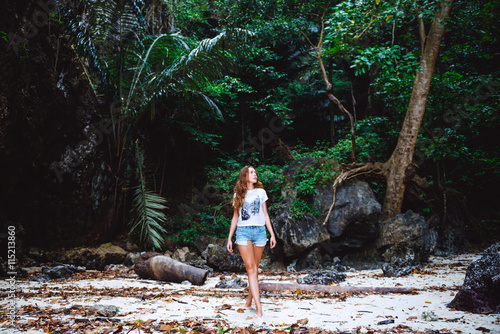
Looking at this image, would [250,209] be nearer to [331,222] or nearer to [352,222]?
[331,222]

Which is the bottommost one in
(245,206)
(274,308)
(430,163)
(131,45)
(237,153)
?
(274,308)

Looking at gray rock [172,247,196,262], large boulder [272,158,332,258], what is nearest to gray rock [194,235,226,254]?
gray rock [172,247,196,262]

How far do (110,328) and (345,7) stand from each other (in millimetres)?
7477

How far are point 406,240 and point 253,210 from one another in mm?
4940

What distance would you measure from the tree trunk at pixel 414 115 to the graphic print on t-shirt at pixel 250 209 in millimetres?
5720

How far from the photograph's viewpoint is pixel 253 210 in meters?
3.38

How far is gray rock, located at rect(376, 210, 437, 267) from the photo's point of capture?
6668 mm

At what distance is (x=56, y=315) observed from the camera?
2869 mm

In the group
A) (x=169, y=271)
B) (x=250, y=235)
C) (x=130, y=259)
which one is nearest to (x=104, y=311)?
(x=250, y=235)

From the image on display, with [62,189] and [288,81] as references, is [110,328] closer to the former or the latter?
[62,189]

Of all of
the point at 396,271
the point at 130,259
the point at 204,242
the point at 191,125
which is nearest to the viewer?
the point at 396,271

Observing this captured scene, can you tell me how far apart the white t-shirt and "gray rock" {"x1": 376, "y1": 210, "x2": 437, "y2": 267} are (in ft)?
14.4

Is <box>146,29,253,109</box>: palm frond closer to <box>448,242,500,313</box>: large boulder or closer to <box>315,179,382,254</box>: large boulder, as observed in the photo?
<box>315,179,382,254</box>: large boulder

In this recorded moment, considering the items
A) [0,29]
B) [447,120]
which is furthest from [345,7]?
[0,29]
